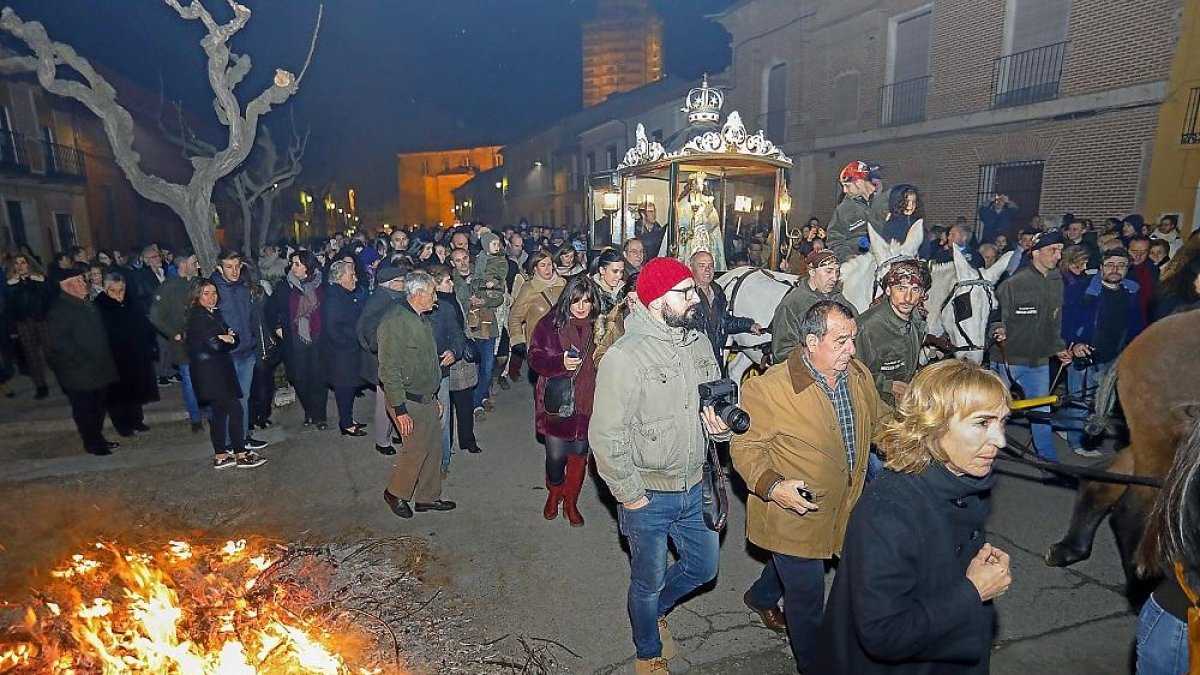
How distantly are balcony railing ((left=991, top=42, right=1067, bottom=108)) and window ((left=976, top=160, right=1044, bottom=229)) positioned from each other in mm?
1394

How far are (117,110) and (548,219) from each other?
3790 cm

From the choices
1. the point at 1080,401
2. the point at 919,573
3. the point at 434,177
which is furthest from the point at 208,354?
the point at 434,177

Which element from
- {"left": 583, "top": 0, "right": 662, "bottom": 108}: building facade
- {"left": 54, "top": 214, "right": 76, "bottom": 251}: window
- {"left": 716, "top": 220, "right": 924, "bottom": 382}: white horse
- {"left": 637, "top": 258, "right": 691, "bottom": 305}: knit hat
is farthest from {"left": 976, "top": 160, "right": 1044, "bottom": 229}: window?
{"left": 583, "top": 0, "right": 662, "bottom": 108}: building facade

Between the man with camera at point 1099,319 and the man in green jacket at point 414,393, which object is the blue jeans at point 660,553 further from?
the man with camera at point 1099,319

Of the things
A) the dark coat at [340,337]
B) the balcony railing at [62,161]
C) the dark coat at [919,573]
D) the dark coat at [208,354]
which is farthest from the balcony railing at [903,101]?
the balcony railing at [62,161]

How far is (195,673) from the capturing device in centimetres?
300

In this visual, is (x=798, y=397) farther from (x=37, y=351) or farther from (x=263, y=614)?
(x=37, y=351)

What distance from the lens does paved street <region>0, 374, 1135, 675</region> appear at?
3793 millimetres

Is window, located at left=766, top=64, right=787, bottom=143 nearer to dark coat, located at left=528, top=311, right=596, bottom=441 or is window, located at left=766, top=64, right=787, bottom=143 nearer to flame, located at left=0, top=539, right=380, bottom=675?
dark coat, located at left=528, top=311, right=596, bottom=441

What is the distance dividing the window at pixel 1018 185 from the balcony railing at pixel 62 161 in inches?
1063

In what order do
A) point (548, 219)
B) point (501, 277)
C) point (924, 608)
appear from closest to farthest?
point (924, 608), point (501, 277), point (548, 219)

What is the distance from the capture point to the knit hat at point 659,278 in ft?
9.96

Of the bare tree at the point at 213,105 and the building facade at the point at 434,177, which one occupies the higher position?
the building facade at the point at 434,177

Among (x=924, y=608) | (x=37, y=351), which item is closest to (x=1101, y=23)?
(x=924, y=608)
